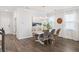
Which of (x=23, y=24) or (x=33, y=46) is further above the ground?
(x=23, y=24)

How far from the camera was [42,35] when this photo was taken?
8.18ft

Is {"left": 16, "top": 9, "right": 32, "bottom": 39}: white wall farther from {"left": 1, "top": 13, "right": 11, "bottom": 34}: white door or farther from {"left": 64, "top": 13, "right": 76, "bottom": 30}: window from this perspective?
{"left": 64, "top": 13, "right": 76, "bottom": 30}: window

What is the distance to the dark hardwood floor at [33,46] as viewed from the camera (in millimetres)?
2402

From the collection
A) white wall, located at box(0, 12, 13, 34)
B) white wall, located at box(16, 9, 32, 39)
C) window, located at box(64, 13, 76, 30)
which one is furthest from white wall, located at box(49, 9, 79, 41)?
white wall, located at box(0, 12, 13, 34)

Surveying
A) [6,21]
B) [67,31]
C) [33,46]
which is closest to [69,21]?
[67,31]

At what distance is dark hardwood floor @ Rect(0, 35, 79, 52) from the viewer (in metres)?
2.40

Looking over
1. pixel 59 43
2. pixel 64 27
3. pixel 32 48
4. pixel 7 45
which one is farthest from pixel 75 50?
pixel 7 45

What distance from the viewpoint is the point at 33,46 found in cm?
244

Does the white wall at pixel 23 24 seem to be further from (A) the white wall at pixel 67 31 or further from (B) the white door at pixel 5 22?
(A) the white wall at pixel 67 31

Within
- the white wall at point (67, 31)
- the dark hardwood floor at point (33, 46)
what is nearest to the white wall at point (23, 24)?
the dark hardwood floor at point (33, 46)

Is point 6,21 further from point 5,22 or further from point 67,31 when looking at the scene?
point 67,31

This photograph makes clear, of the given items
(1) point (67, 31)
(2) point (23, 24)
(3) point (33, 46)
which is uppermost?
(2) point (23, 24)

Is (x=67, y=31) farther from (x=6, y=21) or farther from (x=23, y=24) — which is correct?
(x=6, y=21)
